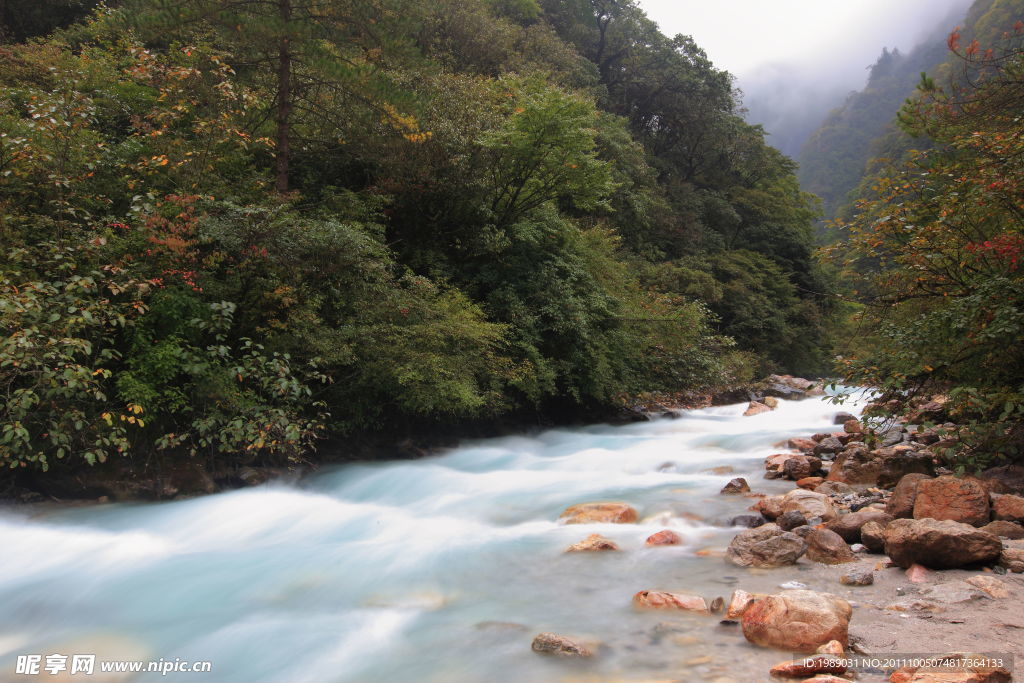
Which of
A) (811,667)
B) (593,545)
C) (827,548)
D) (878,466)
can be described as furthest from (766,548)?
(878,466)

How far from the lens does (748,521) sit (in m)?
6.02

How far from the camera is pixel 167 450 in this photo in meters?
7.54

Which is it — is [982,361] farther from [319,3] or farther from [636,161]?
[636,161]

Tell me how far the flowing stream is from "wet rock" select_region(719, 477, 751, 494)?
7.2 inches

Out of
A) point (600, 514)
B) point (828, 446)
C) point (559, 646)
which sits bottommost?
point (559, 646)

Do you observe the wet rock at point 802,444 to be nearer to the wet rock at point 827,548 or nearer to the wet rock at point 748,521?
the wet rock at point 748,521

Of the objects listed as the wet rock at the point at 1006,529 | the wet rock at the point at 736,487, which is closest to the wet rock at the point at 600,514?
the wet rock at the point at 736,487

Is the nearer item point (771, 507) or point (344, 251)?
point (771, 507)

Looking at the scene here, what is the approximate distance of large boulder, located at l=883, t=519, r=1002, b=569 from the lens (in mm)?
4160

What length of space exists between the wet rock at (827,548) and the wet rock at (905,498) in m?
0.95

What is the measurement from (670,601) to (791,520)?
1907 millimetres

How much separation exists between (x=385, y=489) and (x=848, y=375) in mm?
6120

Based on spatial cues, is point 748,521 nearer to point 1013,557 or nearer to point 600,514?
point 600,514

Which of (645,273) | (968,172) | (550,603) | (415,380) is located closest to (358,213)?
(415,380)
